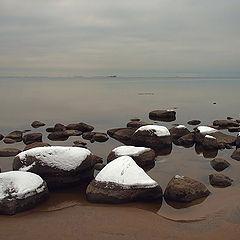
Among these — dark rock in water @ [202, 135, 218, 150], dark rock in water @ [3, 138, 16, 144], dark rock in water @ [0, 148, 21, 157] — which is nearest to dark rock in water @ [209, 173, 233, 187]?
dark rock in water @ [202, 135, 218, 150]

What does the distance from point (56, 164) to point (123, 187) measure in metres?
2.20

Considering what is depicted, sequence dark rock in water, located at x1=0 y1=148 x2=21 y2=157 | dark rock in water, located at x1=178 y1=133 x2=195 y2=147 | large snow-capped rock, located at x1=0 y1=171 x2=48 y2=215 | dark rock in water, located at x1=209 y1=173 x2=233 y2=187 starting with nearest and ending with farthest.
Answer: large snow-capped rock, located at x1=0 y1=171 x2=48 y2=215 < dark rock in water, located at x1=209 y1=173 x2=233 y2=187 < dark rock in water, located at x1=0 y1=148 x2=21 y2=157 < dark rock in water, located at x1=178 y1=133 x2=195 y2=147

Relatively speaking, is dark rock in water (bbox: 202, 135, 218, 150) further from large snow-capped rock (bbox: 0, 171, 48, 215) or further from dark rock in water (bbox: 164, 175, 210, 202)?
large snow-capped rock (bbox: 0, 171, 48, 215)

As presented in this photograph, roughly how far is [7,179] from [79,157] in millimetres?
→ 2226

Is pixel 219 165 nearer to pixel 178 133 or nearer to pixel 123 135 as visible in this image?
pixel 178 133

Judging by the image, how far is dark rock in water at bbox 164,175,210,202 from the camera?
773cm

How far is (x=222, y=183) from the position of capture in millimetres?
8789

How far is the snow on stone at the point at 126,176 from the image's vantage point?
24.8 feet

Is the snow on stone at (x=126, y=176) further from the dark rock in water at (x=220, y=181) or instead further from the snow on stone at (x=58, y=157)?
the dark rock in water at (x=220, y=181)

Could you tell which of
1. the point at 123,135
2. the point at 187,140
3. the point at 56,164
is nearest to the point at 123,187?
the point at 56,164

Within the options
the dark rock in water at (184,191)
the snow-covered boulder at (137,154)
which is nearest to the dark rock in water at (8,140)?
the snow-covered boulder at (137,154)

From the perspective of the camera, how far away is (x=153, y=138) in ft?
43.7

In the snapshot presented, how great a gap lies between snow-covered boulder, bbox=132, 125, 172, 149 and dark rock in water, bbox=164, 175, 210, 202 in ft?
16.8

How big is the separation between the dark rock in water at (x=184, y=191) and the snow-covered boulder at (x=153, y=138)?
16.8 feet
